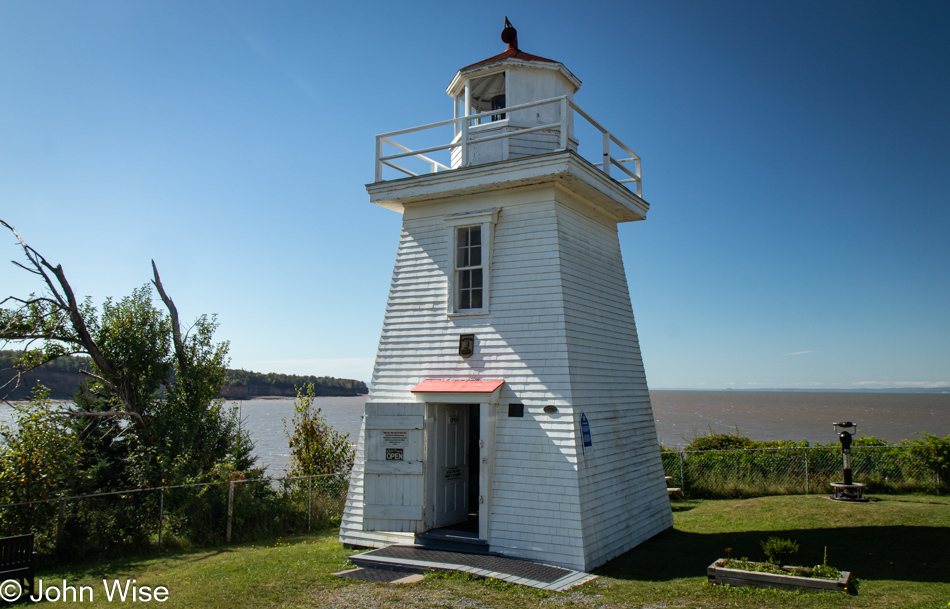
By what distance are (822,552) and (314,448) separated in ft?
42.7

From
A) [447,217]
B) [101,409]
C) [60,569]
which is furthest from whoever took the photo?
[101,409]

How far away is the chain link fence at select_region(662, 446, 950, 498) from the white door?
8.22 meters

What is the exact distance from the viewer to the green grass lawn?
7668 mm

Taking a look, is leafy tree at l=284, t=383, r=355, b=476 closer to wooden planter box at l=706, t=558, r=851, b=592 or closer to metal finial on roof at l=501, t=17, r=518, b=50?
metal finial on roof at l=501, t=17, r=518, b=50

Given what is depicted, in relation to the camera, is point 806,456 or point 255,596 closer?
point 255,596

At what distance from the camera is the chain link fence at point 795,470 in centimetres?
1548

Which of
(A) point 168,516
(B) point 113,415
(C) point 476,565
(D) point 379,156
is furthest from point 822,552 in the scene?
(B) point 113,415

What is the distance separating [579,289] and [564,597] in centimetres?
485

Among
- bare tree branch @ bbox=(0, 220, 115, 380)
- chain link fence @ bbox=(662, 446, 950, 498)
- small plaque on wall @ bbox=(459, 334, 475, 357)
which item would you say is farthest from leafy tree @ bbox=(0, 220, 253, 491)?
chain link fence @ bbox=(662, 446, 950, 498)

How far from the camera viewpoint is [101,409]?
51.7ft

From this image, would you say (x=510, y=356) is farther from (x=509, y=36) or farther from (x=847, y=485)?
(x=847, y=485)

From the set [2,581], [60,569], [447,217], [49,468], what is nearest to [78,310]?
[49,468]

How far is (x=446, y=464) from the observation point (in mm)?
10914

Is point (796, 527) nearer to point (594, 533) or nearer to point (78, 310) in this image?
point (594, 533)
